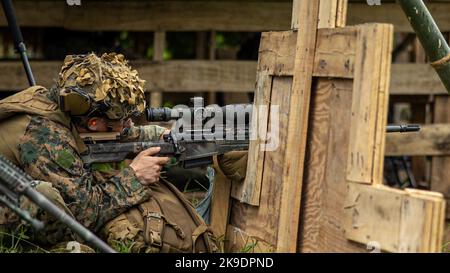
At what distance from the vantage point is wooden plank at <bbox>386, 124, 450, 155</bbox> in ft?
29.6

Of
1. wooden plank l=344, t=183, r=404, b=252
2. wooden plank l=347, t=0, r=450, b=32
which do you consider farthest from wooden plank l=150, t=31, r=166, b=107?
wooden plank l=344, t=183, r=404, b=252

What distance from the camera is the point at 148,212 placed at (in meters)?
5.45

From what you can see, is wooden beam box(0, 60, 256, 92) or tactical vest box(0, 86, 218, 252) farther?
wooden beam box(0, 60, 256, 92)

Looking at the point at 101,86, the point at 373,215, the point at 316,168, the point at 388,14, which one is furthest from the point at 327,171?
the point at 388,14

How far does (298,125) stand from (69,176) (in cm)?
137

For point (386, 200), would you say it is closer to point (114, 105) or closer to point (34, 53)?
point (114, 105)

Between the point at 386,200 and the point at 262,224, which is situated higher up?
the point at 386,200

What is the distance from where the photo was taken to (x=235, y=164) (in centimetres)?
566

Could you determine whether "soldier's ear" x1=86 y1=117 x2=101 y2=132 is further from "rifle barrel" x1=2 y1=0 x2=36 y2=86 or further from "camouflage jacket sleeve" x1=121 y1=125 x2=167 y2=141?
"rifle barrel" x1=2 y1=0 x2=36 y2=86

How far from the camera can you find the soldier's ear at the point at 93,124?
216 inches

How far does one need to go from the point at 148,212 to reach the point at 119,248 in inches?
12.7

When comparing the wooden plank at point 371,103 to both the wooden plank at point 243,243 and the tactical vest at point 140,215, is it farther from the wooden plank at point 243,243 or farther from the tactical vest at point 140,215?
the tactical vest at point 140,215

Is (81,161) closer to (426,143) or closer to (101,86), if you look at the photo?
(101,86)
